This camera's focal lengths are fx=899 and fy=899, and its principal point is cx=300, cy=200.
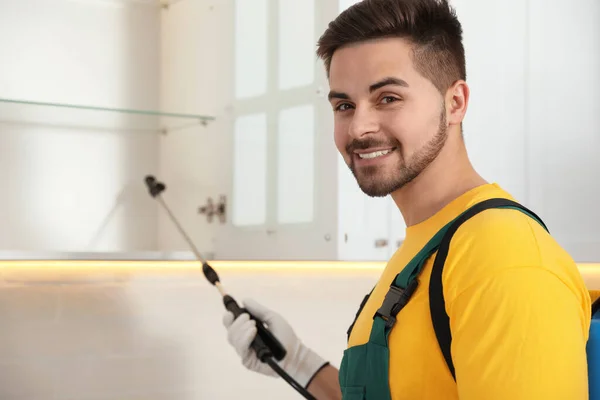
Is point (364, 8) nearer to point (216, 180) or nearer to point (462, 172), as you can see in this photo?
point (462, 172)

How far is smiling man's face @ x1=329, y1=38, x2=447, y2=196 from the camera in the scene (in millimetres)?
975

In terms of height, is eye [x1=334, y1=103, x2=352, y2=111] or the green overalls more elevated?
eye [x1=334, y1=103, x2=352, y2=111]

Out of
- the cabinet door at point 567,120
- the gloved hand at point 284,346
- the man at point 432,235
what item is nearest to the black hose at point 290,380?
the gloved hand at point 284,346

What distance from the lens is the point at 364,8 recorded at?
3.35 feet

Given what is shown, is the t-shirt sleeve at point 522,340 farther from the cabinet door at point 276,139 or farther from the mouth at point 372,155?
the cabinet door at point 276,139

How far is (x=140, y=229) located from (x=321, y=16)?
54 cm

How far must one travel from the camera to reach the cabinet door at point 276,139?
176 cm

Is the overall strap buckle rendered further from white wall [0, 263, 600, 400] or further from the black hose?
white wall [0, 263, 600, 400]

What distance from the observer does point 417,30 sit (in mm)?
1003

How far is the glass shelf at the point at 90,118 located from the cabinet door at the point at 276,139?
0.10m

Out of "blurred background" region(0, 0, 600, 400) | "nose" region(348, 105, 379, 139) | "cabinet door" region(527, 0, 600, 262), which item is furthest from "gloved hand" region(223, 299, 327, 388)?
"cabinet door" region(527, 0, 600, 262)

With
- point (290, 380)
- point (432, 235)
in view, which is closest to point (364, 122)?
point (432, 235)

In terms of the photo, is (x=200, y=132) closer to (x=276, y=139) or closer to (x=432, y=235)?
(x=276, y=139)

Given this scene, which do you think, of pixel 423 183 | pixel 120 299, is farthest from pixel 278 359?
pixel 423 183
